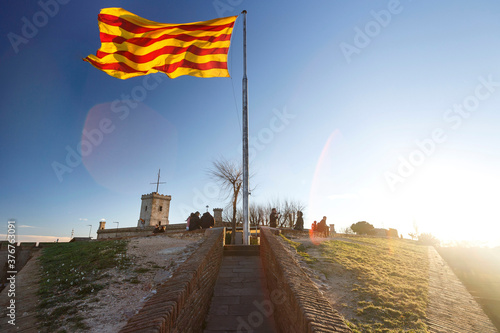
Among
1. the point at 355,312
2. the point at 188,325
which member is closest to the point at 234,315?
the point at 188,325

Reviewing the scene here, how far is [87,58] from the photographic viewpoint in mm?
7074

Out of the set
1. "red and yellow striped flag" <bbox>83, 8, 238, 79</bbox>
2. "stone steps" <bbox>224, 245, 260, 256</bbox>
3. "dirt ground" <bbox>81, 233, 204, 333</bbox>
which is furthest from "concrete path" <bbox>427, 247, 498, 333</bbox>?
"red and yellow striped flag" <bbox>83, 8, 238, 79</bbox>

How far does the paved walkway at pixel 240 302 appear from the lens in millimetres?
5023

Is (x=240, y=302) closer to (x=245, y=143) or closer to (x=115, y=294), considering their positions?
(x=115, y=294)

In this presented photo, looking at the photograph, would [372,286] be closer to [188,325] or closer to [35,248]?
[188,325]

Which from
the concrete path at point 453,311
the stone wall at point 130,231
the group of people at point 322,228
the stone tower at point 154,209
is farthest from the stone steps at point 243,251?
the stone tower at point 154,209

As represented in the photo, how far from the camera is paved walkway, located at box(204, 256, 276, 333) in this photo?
5023mm

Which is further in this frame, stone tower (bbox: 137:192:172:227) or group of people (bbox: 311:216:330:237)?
stone tower (bbox: 137:192:172:227)

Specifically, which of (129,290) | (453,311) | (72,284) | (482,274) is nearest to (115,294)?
(129,290)

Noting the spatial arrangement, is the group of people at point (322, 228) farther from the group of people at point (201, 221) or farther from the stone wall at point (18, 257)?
the stone wall at point (18, 257)

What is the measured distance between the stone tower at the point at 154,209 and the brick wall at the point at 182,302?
4009cm

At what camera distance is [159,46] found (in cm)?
788

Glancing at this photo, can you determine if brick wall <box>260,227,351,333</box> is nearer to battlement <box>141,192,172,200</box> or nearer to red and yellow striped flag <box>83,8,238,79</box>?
red and yellow striped flag <box>83,8,238,79</box>

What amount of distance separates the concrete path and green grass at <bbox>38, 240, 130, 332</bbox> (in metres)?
7.44
